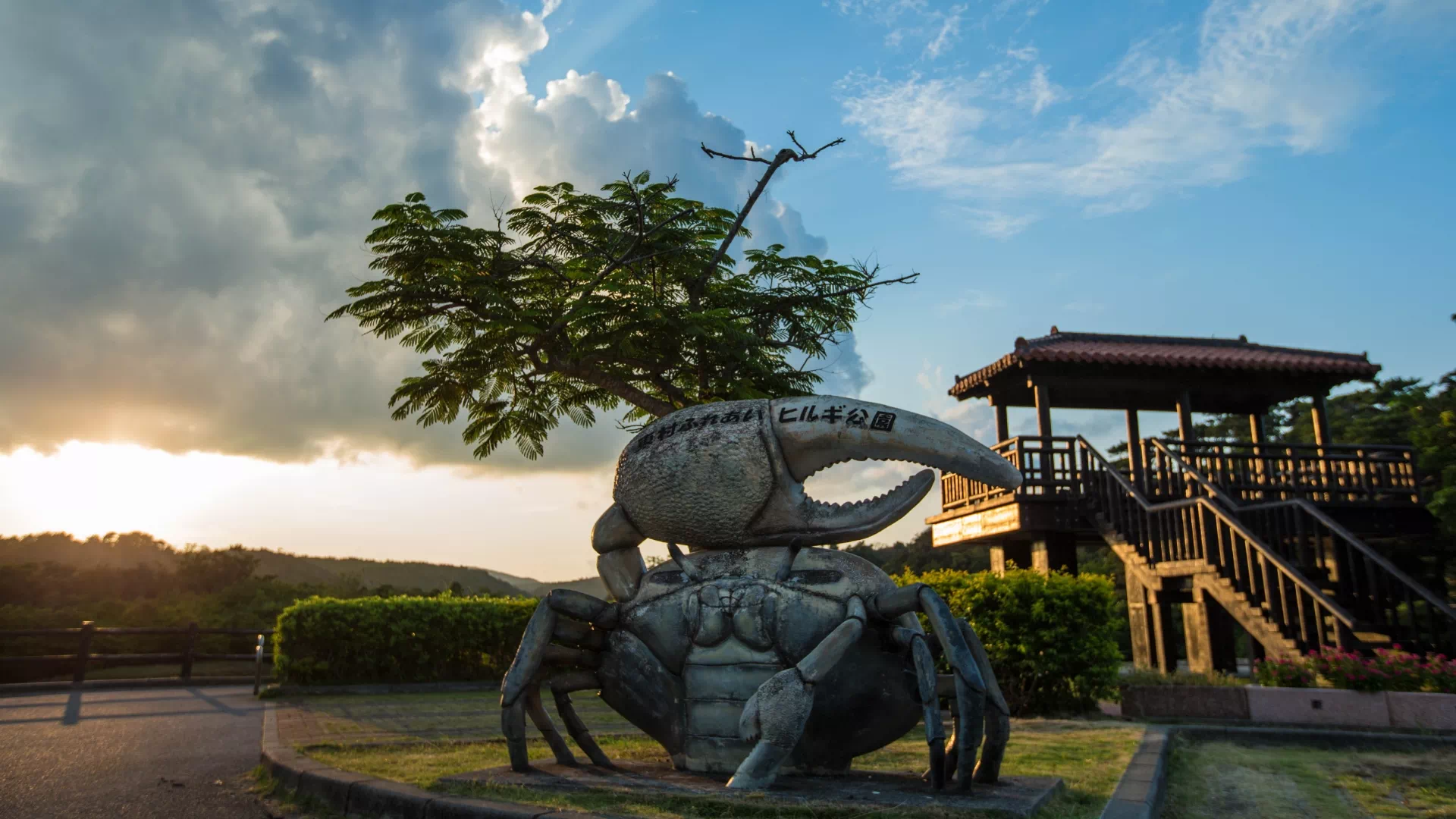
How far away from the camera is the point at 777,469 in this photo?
441 cm

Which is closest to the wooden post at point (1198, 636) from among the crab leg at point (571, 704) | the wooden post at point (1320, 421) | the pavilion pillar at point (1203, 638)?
the pavilion pillar at point (1203, 638)

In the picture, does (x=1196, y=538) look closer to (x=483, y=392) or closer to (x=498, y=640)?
(x=483, y=392)

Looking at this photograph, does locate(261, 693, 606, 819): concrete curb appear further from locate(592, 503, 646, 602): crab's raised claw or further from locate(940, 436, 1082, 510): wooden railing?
locate(940, 436, 1082, 510): wooden railing

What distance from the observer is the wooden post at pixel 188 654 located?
17047 mm

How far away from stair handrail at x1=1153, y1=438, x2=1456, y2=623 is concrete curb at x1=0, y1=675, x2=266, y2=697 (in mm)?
16384

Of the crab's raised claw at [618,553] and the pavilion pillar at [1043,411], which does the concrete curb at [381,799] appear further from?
the pavilion pillar at [1043,411]

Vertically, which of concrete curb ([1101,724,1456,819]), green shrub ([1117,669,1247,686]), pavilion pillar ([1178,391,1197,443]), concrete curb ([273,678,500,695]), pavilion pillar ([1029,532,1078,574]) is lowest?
concrete curb ([273,678,500,695])

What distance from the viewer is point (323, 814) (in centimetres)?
432

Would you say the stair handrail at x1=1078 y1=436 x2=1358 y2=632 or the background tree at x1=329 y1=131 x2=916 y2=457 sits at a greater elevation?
the background tree at x1=329 y1=131 x2=916 y2=457

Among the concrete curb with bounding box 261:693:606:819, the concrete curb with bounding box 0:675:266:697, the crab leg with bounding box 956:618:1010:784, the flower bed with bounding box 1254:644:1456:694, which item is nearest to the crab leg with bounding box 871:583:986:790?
the crab leg with bounding box 956:618:1010:784

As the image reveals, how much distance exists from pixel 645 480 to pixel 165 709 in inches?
413

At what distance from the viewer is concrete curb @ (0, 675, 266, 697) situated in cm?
1521

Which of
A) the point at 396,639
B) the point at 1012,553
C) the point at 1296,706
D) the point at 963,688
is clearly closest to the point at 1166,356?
the point at 1012,553

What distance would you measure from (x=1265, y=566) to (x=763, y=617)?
329 inches
